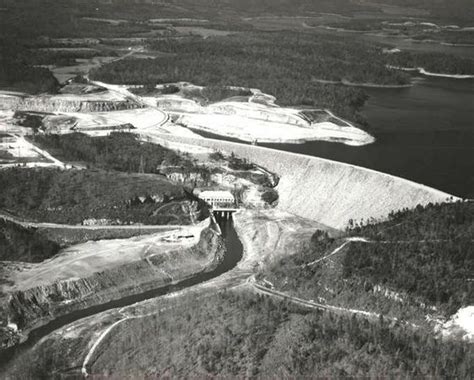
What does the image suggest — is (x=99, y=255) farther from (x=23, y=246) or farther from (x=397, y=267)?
(x=397, y=267)

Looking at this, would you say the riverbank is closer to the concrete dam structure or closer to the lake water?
the concrete dam structure

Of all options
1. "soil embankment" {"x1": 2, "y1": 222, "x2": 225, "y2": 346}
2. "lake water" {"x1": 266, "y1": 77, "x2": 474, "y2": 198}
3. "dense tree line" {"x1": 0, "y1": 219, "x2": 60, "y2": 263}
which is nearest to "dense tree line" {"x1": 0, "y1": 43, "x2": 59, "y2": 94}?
"lake water" {"x1": 266, "y1": 77, "x2": 474, "y2": 198}

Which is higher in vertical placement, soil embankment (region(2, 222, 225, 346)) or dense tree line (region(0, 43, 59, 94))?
dense tree line (region(0, 43, 59, 94))

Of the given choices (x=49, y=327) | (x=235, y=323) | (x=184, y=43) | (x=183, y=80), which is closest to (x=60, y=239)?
(x=49, y=327)

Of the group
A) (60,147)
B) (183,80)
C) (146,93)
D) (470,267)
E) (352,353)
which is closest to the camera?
(352,353)

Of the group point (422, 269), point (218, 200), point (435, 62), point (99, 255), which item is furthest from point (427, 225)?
point (435, 62)

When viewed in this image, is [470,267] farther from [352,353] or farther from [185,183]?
[185,183]
